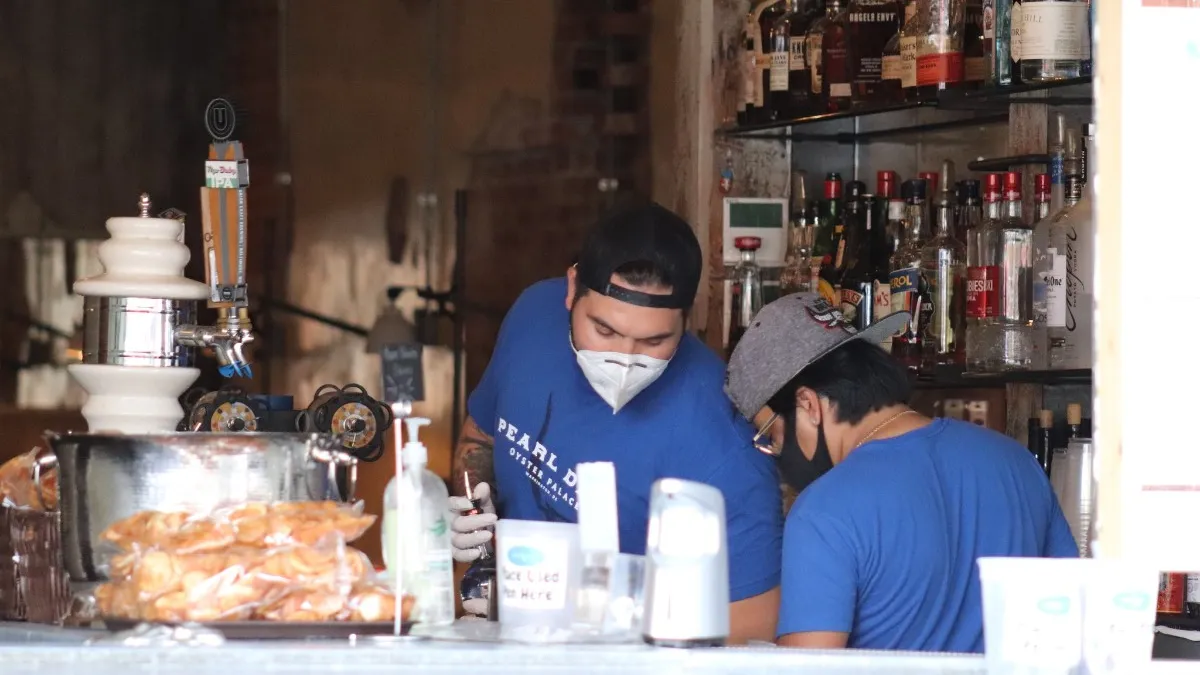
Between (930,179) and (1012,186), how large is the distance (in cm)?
44

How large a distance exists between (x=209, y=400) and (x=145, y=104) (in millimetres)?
2294

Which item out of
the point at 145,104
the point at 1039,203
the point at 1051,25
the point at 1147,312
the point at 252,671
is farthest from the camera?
the point at 145,104

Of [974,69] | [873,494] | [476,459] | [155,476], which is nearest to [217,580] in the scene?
[155,476]

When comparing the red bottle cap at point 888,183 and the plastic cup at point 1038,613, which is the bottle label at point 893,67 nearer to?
the red bottle cap at point 888,183

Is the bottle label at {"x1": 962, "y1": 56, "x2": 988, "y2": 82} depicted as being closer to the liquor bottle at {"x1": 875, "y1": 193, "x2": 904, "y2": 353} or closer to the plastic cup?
the liquor bottle at {"x1": 875, "y1": 193, "x2": 904, "y2": 353}

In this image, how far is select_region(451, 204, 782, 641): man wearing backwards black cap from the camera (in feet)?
8.07

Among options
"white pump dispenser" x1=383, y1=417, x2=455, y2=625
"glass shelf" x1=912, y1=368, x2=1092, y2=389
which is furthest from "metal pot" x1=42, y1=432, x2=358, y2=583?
"glass shelf" x1=912, y1=368, x2=1092, y2=389

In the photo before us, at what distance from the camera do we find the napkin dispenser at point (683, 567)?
1.60 meters

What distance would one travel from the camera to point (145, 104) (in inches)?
168

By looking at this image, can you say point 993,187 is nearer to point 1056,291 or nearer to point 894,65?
point 1056,291

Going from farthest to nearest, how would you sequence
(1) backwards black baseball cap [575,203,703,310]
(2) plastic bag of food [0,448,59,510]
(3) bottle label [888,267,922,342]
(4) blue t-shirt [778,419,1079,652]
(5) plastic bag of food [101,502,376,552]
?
1. (3) bottle label [888,267,922,342]
2. (1) backwards black baseball cap [575,203,703,310]
3. (4) blue t-shirt [778,419,1079,652]
4. (2) plastic bag of food [0,448,59,510]
5. (5) plastic bag of food [101,502,376,552]

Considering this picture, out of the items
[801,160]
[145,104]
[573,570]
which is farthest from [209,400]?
[145,104]

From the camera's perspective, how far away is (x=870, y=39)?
3414 millimetres

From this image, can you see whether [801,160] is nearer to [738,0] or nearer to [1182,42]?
[738,0]
